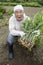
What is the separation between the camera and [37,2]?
13.0m

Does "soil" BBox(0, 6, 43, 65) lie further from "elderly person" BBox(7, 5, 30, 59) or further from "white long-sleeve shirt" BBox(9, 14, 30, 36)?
"white long-sleeve shirt" BBox(9, 14, 30, 36)

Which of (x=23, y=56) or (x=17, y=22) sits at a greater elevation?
(x=17, y=22)

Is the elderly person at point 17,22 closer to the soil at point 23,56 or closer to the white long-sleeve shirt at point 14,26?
the white long-sleeve shirt at point 14,26

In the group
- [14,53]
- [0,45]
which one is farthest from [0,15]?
[14,53]

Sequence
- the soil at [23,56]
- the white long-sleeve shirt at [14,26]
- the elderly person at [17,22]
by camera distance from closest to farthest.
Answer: the elderly person at [17,22], the white long-sleeve shirt at [14,26], the soil at [23,56]

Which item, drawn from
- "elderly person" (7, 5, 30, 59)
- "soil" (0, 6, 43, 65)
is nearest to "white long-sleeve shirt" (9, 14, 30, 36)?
"elderly person" (7, 5, 30, 59)

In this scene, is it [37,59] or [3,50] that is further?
[3,50]

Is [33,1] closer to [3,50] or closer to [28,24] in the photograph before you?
[3,50]

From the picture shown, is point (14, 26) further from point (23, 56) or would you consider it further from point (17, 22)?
point (23, 56)

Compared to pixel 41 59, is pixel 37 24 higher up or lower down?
higher up

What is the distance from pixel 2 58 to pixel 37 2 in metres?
7.50

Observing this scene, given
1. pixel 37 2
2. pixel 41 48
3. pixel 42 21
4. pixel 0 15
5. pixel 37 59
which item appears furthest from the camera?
pixel 37 2

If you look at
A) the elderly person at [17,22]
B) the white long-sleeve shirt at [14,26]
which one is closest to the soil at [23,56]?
the elderly person at [17,22]

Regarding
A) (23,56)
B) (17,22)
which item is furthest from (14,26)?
(23,56)
